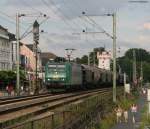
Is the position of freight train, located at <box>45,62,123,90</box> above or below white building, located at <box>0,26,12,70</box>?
below

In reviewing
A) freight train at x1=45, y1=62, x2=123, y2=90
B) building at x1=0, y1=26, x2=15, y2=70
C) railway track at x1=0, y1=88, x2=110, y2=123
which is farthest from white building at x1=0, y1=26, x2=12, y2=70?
railway track at x1=0, y1=88, x2=110, y2=123

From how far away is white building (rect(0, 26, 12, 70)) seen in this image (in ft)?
372

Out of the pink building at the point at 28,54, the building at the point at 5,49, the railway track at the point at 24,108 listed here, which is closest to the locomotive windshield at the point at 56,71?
the railway track at the point at 24,108

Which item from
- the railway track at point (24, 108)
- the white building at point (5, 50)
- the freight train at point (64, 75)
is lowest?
the railway track at point (24, 108)

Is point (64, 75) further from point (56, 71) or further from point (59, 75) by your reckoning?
point (56, 71)

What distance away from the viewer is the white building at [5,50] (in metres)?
114

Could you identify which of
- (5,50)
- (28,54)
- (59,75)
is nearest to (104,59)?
(28,54)

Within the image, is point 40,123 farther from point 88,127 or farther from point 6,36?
point 6,36

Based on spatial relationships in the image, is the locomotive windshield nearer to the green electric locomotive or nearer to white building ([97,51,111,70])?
the green electric locomotive

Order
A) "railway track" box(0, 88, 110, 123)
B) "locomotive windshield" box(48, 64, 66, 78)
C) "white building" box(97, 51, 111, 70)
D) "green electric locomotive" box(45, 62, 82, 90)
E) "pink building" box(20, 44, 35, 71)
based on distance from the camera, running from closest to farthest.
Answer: "railway track" box(0, 88, 110, 123)
"green electric locomotive" box(45, 62, 82, 90)
"locomotive windshield" box(48, 64, 66, 78)
"pink building" box(20, 44, 35, 71)
"white building" box(97, 51, 111, 70)

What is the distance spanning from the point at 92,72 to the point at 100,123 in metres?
56.4

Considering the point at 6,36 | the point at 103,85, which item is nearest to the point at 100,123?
the point at 103,85

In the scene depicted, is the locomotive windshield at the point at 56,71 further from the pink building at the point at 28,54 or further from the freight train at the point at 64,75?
the pink building at the point at 28,54

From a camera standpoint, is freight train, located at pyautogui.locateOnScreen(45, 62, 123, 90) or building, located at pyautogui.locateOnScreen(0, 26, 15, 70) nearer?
freight train, located at pyautogui.locateOnScreen(45, 62, 123, 90)
